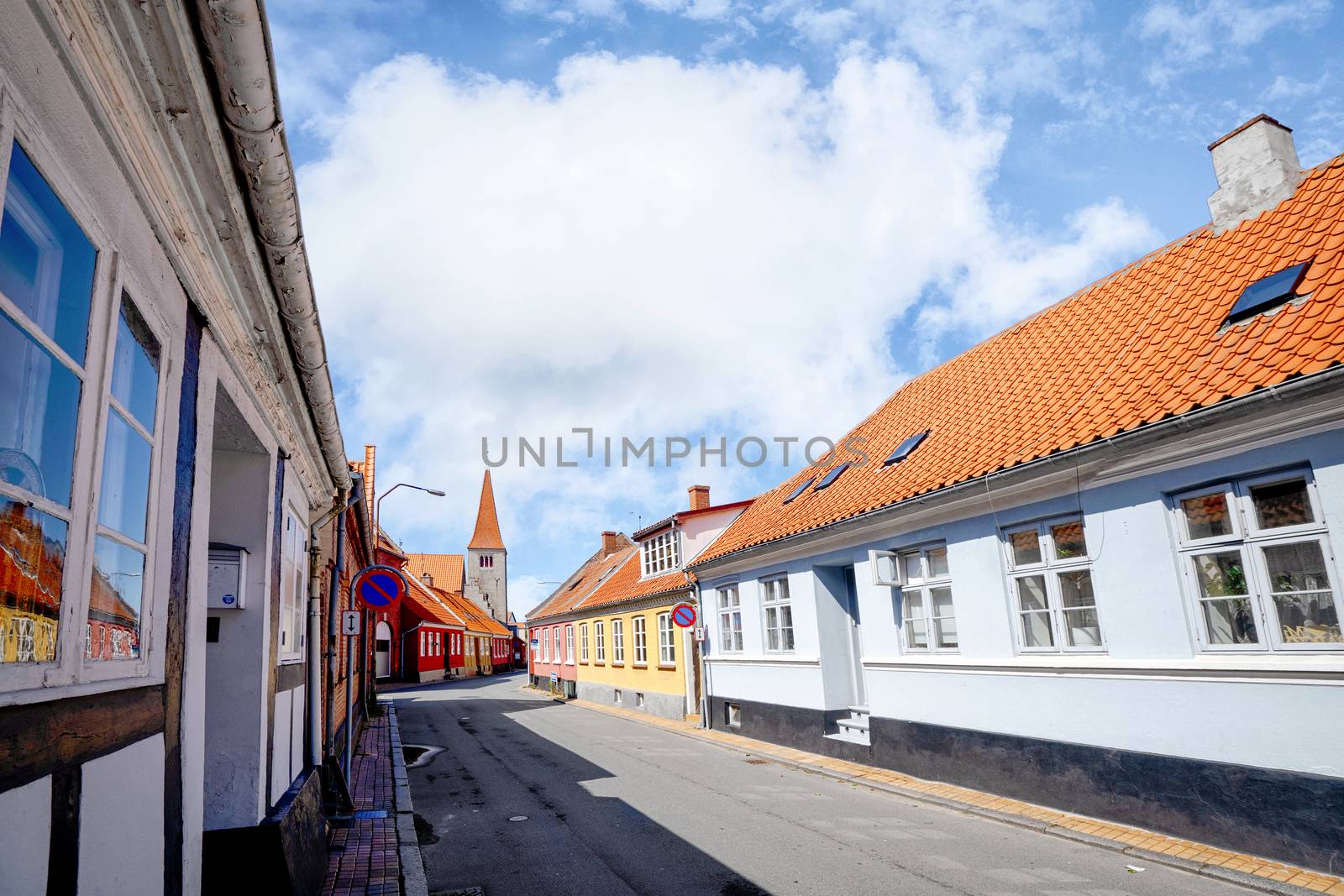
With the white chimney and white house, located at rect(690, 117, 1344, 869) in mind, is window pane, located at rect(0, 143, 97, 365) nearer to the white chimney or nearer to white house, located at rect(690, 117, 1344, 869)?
white house, located at rect(690, 117, 1344, 869)

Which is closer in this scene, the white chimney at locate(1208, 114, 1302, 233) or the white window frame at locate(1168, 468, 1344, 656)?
the white window frame at locate(1168, 468, 1344, 656)

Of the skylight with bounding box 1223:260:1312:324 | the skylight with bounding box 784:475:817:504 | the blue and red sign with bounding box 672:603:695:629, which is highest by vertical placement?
the skylight with bounding box 1223:260:1312:324

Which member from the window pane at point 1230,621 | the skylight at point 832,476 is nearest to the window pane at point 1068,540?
the window pane at point 1230,621

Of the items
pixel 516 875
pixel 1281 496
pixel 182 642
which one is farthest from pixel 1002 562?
pixel 182 642

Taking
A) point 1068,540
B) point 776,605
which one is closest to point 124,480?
point 1068,540

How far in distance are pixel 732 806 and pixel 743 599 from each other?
6.85 m

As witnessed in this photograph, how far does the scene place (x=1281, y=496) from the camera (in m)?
6.98

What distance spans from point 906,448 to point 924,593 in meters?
3.04

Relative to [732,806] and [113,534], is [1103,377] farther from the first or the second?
[113,534]

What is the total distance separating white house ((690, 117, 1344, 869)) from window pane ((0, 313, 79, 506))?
7.84 m

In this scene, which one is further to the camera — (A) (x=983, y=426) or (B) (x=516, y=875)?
(A) (x=983, y=426)

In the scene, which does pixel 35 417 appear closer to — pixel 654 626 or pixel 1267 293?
pixel 1267 293

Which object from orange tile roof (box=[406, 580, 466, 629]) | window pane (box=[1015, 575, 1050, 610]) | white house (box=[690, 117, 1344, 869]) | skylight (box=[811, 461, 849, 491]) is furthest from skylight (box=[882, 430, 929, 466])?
orange tile roof (box=[406, 580, 466, 629])

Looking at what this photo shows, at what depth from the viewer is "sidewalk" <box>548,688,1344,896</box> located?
6.33 meters
